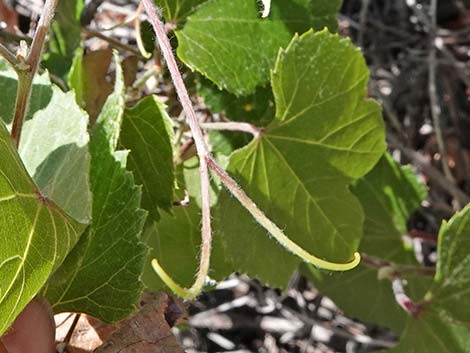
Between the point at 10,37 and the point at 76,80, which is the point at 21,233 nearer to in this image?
the point at 76,80

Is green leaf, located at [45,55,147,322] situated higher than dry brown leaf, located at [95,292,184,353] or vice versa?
green leaf, located at [45,55,147,322]

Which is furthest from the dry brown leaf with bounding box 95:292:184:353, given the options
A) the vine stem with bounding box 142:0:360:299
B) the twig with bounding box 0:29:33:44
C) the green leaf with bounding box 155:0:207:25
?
the twig with bounding box 0:29:33:44

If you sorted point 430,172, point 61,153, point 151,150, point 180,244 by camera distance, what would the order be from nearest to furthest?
1. point 61,153
2. point 151,150
3. point 180,244
4. point 430,172

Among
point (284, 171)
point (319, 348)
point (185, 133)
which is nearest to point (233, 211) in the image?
point (284, 171)

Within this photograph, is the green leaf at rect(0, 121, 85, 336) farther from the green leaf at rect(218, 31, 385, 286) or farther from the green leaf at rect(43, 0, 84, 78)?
the green leaf at rect(43, 0, 84, 78)

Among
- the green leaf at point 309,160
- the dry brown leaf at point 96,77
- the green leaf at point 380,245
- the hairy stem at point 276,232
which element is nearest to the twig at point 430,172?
the green leaf at point 380,245

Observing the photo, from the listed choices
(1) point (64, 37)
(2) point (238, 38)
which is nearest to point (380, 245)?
(2) point (238, 38)
